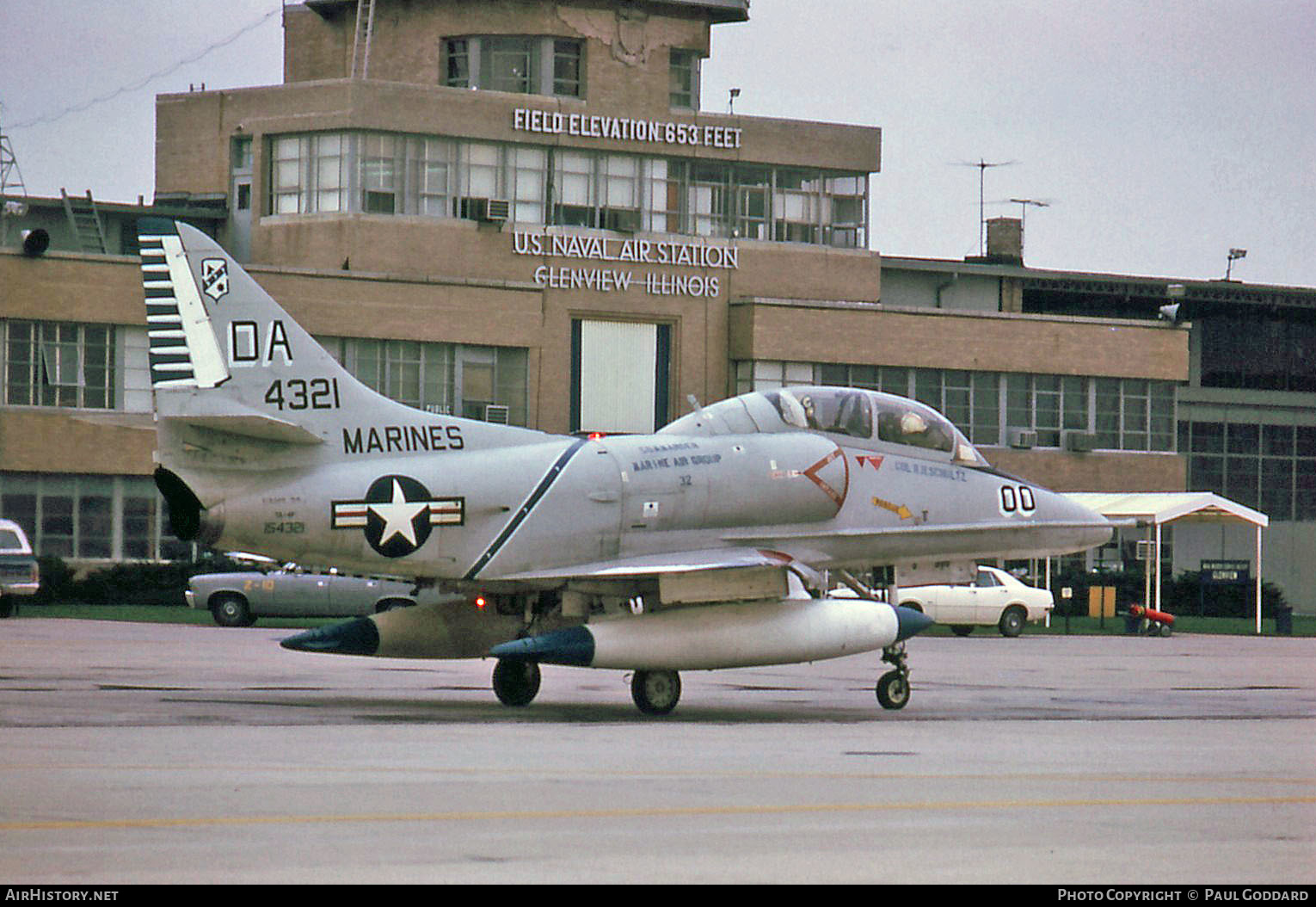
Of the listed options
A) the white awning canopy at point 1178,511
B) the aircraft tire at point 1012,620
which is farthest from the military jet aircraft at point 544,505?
the white awning canopy at point 1178,511

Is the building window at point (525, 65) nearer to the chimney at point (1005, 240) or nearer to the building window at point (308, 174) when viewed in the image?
the building window at point (308, 174)

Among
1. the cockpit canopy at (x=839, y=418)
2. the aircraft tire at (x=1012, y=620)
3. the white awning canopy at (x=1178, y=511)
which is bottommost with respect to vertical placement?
the aircraft tire at (x=1012, y=620)

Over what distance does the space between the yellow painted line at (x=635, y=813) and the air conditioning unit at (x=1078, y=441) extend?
5816cm

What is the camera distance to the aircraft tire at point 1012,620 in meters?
47.7

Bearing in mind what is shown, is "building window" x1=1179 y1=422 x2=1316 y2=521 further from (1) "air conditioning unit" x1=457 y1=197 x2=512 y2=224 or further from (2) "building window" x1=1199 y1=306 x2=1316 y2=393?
(1) "air conditioning unit" x1=457 y1=197 x2=512 y2=224

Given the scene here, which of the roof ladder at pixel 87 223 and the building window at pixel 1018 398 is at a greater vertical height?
the roof ladder at pixel 87 223

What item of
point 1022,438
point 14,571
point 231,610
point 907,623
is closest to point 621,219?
point 1022,438

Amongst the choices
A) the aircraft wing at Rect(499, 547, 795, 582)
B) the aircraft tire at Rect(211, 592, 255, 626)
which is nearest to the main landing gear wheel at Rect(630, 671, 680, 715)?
the aircraft wing at Rect(499, 547, 795, 582)

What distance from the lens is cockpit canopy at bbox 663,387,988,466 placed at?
23.3m

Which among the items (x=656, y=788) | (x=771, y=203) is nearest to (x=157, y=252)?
(x=656, y=788)

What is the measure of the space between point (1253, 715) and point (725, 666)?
611 centimetres

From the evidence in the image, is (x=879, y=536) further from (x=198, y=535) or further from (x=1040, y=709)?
(x=198, y=535)

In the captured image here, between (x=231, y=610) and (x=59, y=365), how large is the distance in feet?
56.0

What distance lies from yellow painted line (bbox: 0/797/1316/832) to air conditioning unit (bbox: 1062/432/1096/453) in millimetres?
58157
